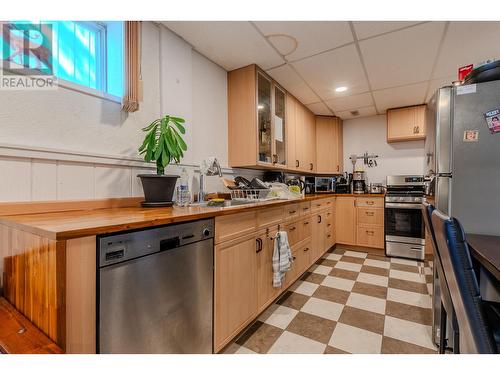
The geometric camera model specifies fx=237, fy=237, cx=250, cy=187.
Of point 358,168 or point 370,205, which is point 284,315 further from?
point 358,168

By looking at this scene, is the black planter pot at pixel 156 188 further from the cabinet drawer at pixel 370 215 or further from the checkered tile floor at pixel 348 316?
the cabinet drawer at pixel 370 215

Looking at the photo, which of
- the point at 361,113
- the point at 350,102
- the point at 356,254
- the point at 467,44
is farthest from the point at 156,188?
the point at 361,113

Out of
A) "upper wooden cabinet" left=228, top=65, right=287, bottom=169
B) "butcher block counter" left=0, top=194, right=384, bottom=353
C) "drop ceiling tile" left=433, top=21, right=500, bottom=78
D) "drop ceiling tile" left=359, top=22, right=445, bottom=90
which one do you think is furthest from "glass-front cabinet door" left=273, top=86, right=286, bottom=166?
"butcher block counter" left=0, top=194, right=384, bottom=353

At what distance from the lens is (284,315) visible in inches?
71.7

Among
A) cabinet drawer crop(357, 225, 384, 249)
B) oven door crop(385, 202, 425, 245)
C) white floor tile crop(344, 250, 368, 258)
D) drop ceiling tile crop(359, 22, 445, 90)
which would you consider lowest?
white floor tile crop(344, 250, 368, 258)

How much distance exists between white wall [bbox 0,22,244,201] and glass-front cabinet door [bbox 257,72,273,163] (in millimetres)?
573

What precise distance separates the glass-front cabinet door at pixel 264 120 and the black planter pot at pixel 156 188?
3.91ft

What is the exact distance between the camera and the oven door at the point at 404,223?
3109 mm

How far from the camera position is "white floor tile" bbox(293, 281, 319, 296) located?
2.19m

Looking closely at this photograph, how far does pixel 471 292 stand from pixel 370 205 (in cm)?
309

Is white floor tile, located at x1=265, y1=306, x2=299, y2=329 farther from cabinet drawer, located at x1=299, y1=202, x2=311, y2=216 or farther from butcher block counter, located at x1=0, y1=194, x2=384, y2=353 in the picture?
butcher block counter, located at x1=0, y1=194, x2=384, y2=353

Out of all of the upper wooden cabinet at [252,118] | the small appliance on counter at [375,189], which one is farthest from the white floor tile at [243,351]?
the small appliance on counter at [375,189]

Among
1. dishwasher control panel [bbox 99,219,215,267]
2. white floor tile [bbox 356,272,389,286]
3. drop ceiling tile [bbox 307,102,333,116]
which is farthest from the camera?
drop ceiling tile [bbox 307,102,333,116]

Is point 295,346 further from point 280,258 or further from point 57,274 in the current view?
point 57,274
